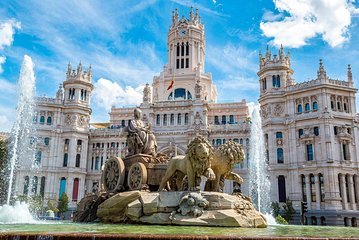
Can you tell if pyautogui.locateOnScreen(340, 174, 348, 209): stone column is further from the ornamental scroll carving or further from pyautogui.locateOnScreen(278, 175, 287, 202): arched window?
the ornamental scroll carving

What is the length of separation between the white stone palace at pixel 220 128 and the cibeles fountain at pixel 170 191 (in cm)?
2899

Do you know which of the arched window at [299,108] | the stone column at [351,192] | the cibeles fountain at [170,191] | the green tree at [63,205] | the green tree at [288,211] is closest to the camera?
the cibeles fountain at [170,191]

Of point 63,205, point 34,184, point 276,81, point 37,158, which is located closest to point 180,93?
point 276,81

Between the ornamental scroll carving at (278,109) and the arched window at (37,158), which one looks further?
the arched window at (37,158)

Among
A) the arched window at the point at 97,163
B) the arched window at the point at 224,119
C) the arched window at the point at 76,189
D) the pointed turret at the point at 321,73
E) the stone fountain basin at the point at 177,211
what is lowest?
the stone fountain basin at the point at 177,211

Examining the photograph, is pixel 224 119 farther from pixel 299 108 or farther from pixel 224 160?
pixel 224 160

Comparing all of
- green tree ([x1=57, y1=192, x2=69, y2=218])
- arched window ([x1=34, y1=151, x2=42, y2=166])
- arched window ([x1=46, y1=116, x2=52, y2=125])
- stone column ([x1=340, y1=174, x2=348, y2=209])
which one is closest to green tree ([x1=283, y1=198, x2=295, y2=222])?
stone column ([x1=340, y1=174, x2=348, y2=209])

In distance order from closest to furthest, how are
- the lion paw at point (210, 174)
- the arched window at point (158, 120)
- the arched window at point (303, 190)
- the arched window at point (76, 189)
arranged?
the lion paw at point (210, 174)
the arched window at point (303, 190)
the arched window at point (76, 189)
the arched window at point (158, 120)

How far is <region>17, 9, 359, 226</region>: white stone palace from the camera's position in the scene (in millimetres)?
50969

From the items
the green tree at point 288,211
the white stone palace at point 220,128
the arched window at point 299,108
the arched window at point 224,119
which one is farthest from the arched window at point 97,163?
the arched window at point 299,108

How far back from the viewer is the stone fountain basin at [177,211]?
13750 mm

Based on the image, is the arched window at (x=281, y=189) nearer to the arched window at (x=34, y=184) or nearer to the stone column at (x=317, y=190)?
the stone column at (x=317, y=190)

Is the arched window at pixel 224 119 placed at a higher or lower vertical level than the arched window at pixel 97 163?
higher

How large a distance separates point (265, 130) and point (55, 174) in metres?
37.7
